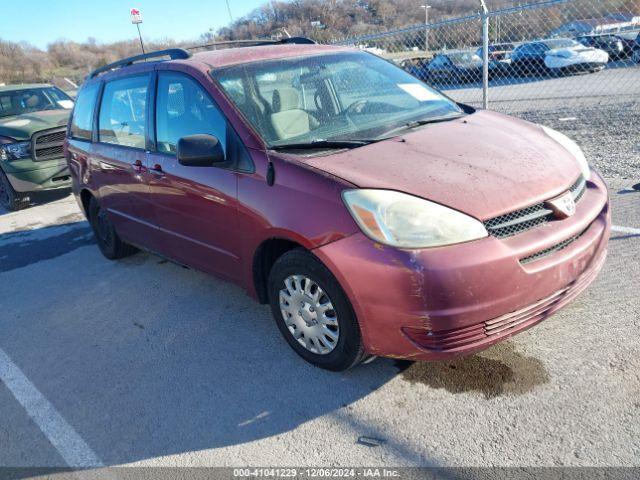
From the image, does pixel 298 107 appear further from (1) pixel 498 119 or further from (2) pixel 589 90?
(2) pixel 589 90

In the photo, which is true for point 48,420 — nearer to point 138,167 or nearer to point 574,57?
point 138,167

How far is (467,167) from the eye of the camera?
110 inches

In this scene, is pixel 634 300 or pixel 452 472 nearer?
pixel 452 472

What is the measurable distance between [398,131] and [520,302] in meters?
1.36

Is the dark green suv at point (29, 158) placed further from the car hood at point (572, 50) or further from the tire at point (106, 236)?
the car hood at point (572, 50)

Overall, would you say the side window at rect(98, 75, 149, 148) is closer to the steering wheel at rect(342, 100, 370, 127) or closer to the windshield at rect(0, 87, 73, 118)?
the steering wheel at rect(342, 100, 370, 127)

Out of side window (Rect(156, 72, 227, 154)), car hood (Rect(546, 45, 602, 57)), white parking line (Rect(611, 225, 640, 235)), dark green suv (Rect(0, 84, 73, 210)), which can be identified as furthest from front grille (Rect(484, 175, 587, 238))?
car hood (Rect(546, 45, 602, 57))

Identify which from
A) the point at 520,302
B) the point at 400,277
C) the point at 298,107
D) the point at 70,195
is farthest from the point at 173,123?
the point at 70,195

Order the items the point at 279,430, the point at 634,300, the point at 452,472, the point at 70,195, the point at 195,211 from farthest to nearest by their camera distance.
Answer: the point at 70,195
the point at 195,211
the point at 634,300
the point at 279,430
the point at 452,472

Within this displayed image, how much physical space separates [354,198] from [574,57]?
53.9ft

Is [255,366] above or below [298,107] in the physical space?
below

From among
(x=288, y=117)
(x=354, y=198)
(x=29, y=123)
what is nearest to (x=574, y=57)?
(x=29, y=123)

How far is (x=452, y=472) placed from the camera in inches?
88.8

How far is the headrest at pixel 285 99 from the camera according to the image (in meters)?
3.42
